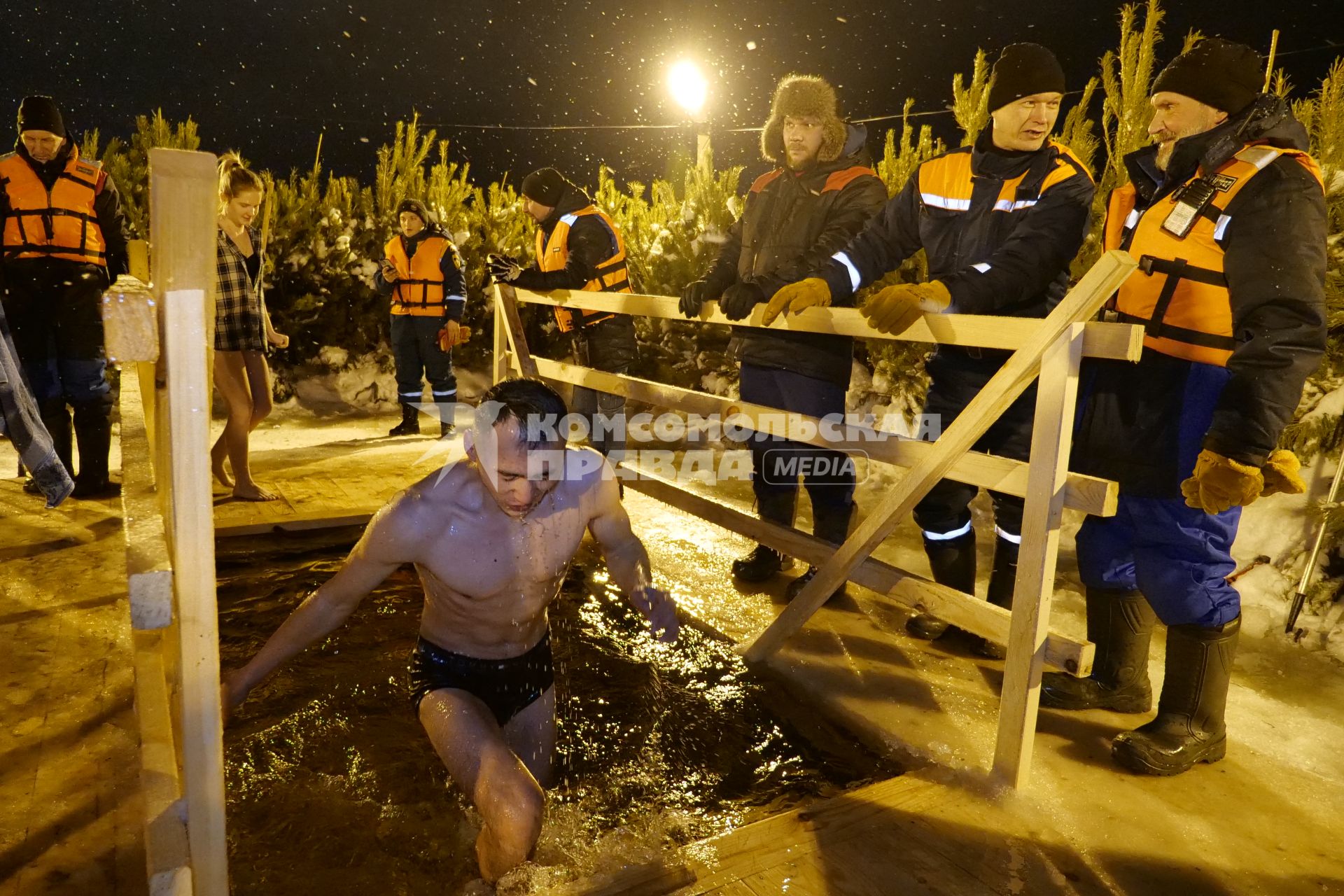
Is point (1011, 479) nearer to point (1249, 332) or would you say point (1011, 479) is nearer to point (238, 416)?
point (1249, 332)

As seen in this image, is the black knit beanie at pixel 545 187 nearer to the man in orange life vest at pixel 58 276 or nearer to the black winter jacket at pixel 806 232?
the black winter jacket at pixel 806 232

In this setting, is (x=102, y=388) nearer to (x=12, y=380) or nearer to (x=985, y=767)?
(x=12, y=380)

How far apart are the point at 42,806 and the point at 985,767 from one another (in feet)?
9.21

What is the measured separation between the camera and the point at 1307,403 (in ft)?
15.7

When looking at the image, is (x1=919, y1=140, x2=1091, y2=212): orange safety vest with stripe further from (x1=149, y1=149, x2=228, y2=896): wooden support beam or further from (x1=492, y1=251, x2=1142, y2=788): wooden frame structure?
(x1=149, y1=149, x2=228, y2=896): wooden support beam

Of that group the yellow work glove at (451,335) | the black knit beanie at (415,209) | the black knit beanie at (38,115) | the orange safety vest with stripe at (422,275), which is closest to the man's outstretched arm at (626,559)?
the black knit beanie at (38,115)

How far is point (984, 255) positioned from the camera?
11.1ft

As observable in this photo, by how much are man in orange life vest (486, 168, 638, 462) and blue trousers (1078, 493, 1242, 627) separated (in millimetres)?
3562

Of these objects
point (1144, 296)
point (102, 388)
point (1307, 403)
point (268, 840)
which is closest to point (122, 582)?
point (102, 388)

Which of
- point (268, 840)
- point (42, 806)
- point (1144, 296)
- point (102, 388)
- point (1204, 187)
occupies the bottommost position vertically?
point (268, 840)

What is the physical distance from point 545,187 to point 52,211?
300 cm

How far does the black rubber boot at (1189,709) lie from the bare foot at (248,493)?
505cm

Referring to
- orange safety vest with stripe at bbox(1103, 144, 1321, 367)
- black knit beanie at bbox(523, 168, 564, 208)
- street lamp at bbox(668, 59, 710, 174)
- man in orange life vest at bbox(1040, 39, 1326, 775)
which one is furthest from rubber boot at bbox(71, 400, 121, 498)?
street lamp at bbox(668, 59, 710, 174)

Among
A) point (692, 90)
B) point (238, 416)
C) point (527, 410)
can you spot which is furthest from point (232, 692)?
point (692, 90)
